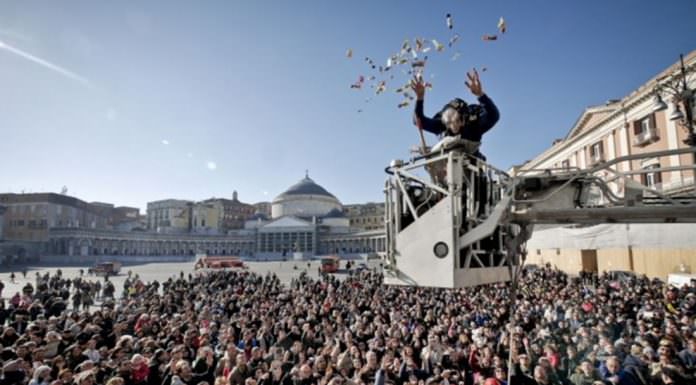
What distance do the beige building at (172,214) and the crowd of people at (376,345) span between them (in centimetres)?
10012

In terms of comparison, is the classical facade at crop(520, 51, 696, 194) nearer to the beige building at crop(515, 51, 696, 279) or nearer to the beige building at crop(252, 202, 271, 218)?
the beige building at crop(515, 51, 696, 279)

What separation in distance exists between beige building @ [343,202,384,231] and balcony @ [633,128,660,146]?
283ft

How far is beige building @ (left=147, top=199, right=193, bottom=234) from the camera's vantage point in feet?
355

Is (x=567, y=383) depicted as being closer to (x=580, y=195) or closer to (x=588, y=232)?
(x=580, y=195)

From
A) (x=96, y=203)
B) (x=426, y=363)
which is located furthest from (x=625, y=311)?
(x=96, y=203)

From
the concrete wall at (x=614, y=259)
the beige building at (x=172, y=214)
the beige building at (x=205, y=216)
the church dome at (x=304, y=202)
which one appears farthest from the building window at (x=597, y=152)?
the beige building at (x=172, y=214)

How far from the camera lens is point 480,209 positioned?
14.9 ft

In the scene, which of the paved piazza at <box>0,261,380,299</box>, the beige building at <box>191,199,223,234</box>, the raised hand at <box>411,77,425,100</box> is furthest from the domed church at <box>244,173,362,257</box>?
the raised hand at <box>411,77,425,100</box>

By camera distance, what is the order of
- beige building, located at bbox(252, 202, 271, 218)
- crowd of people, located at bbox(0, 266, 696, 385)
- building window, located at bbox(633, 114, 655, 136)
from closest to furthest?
1. crowd of people, located at bbox(0, 266, 696, 385)
2. building window, located at bbox(633, 114, 655, 136)
3. beige building, located at bbox(252, 202, 271, 218)

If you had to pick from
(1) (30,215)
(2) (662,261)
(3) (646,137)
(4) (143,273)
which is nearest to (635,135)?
(3) (646,137)

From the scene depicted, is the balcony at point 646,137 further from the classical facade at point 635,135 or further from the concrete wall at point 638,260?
the concrete wall at point 638,260

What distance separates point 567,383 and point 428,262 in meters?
5.78

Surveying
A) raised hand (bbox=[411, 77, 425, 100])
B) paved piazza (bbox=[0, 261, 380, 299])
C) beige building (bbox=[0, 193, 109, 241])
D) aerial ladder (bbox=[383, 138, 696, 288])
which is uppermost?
beige building (bbox=[0, 193, 109, 241])

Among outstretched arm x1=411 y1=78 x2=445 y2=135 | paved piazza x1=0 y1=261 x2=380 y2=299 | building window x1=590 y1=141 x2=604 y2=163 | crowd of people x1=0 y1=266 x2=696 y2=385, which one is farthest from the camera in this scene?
paved piazza x1=0 y1=261 x2=380 y2=299
